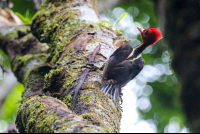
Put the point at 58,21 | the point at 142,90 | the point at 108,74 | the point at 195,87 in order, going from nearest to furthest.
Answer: the point at 195,87, the point at 108,74, the point at 58,21, the point at 142,90

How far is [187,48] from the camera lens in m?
1.08

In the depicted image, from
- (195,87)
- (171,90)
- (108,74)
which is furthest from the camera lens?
(171,90)

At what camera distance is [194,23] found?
3.62 feet

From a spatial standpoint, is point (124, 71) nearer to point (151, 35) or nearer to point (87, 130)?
point (151, 35)

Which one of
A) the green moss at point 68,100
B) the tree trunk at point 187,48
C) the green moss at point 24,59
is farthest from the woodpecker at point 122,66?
the tree trunk at point 187,48

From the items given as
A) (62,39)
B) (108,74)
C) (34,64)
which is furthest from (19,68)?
(108,74)

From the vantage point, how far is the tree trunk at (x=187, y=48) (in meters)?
1.00

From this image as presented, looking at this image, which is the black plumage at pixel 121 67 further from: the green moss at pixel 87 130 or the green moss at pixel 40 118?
the green moss at pixel 87 130

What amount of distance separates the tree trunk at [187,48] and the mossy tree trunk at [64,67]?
2.54ft

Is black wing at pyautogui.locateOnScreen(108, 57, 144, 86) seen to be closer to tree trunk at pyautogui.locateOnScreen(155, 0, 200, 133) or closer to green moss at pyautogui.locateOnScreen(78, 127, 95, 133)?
green moss at pyautogui.locateOnScreen(78, 127, 95, 133)

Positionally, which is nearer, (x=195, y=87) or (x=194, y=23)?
(x=195, y=87)

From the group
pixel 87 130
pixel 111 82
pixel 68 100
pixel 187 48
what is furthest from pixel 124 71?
pixel 187 48

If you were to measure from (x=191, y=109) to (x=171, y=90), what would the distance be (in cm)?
561

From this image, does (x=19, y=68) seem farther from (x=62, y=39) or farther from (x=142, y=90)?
(x=142, y=90)
